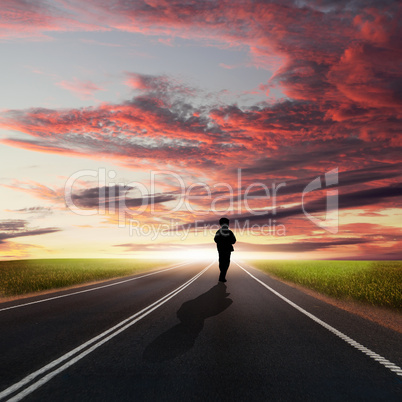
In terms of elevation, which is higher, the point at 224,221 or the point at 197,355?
the point at 224,221

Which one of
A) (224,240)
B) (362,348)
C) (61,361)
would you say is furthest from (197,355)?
(224,240)

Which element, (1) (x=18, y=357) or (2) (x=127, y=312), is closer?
(1) (x=18, y=357)

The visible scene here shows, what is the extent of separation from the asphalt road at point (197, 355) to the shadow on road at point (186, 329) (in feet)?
0.07

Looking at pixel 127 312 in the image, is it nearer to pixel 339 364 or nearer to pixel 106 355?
pixel 106 355

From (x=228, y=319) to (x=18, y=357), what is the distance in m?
4.77

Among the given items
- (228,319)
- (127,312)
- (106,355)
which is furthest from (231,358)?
(127,312)

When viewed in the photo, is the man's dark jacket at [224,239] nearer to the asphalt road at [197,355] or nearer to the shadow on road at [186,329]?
the shadow on road at [186,329]

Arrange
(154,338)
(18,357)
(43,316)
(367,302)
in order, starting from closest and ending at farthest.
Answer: (18,357) < (154,338) < (43,316) < (367,302)

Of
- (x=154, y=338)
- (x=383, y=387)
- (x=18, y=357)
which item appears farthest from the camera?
(x=154, y=338)

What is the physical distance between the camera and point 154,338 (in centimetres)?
699

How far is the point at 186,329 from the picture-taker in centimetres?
777

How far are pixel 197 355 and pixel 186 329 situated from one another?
1964mm

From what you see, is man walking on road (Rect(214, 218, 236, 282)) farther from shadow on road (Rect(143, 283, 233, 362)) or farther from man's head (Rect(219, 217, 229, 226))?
shadow on road (Rect(143, 283, 233, 362))

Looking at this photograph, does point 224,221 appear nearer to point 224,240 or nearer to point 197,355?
point 224,240
